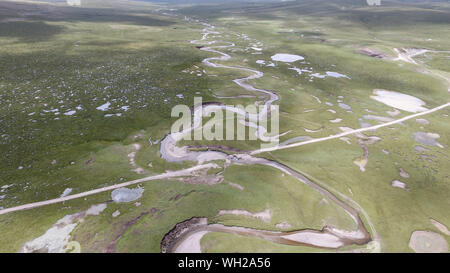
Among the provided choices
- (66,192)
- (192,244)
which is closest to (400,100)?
(192,244)

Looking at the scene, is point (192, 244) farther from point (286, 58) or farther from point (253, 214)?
point (286, 58)

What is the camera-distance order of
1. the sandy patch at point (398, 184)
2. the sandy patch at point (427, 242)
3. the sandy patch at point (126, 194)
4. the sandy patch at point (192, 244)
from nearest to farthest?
the sandy patch at point (192, 244)
the sandy patch at point (427, 242)
the sandy patch at point (126, 194)
the sandy patch at point (398, 184)

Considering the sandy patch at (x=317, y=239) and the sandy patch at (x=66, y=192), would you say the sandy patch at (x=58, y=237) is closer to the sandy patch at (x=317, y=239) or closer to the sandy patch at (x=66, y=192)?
the sandy patch at (x=66, y=192)

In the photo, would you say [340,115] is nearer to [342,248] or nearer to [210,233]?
[342,248]

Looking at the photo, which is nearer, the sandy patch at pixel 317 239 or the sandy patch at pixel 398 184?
the sandy patch at pixel 317 239

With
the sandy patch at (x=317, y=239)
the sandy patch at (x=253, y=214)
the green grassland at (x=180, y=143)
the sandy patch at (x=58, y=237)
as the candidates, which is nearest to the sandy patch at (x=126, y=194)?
the green grassland at (x=180, y=143)

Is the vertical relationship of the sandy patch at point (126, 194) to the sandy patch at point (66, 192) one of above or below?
below
